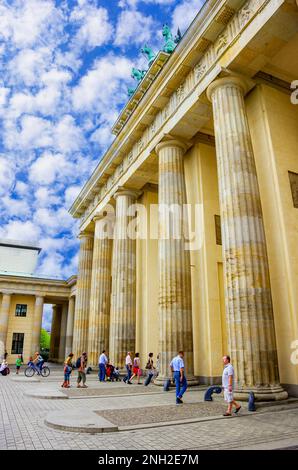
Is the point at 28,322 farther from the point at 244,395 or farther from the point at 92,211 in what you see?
the point at 244,395

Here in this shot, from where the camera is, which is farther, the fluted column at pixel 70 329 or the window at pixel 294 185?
the fluted column at pixel 70 329

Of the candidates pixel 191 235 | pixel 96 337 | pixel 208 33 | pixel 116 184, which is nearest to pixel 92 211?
pixel 116 184

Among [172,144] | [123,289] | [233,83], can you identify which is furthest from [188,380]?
[233,83]

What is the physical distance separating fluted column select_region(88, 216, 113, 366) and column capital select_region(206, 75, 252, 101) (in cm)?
1530

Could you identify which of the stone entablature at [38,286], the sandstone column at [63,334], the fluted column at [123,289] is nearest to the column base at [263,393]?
the fluted column at [123,289]

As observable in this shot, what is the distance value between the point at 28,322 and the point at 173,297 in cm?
3034

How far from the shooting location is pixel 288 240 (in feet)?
40.3

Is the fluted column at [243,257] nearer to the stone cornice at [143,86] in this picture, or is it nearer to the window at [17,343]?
the stone cornice at [143,86]

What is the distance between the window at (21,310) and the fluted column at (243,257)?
34463mm

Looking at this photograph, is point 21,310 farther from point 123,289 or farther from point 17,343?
point 123,289

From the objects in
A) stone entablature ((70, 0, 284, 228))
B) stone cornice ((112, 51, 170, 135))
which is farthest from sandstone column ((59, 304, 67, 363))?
stone entablature ((70, 0, 284, 228))

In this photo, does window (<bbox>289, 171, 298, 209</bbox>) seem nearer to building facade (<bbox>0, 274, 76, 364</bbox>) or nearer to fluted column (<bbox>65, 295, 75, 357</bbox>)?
building facade (<bbox>0, 274, 76, 364</bbox>)

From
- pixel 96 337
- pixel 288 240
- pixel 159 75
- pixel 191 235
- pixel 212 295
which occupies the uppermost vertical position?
pixel 159 75

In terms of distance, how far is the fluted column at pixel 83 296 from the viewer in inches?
1087
